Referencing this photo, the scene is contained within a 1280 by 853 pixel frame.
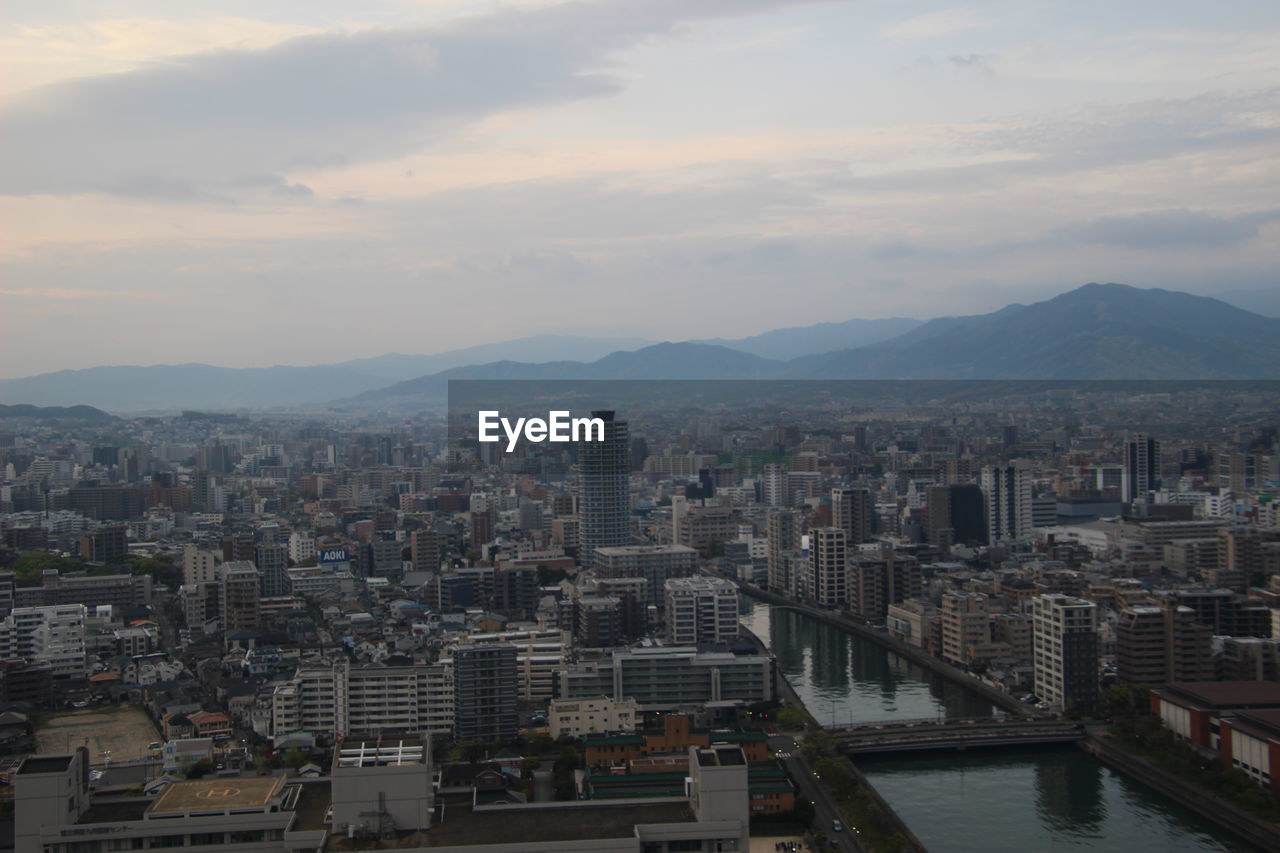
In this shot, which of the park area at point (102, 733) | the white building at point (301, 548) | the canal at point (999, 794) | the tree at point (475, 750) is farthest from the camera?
the white building at point (301, 548)

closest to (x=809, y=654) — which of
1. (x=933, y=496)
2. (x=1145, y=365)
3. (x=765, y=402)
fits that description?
(x=933, y=496)

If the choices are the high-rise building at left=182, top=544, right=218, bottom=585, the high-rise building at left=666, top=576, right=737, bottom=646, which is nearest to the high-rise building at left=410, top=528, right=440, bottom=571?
the high-rise building at left=182, top=544, right=218, bottom=585

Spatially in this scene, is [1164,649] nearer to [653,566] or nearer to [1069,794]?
[1069,794]

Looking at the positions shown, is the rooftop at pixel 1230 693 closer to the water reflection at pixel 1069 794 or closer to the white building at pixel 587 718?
the water reflection at pixel 1069 794

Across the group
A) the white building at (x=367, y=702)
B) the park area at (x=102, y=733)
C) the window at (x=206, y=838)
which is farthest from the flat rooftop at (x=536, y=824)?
the park area at (x=102, y=733)

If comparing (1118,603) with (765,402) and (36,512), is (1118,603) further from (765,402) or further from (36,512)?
(765,402)
